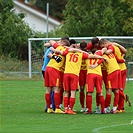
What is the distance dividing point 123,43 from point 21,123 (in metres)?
25.4

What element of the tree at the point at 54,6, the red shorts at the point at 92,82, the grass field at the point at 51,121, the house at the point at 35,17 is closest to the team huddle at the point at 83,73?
the red shorts at the point at 92,82

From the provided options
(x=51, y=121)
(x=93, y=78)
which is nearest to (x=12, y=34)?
(x=93, y=78)

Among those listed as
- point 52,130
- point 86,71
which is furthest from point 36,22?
point 52,130

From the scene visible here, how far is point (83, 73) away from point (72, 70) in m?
0.74

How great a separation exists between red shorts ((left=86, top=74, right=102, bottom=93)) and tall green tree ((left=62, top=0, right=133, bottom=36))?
1233 inches

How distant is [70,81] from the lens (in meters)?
19.9

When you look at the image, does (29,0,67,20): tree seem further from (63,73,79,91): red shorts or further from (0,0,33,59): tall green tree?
(63,73,79,91): red shorts

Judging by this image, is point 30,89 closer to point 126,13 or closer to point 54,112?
point 54,112

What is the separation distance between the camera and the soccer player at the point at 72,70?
779 inches

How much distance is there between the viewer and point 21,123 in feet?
55.9

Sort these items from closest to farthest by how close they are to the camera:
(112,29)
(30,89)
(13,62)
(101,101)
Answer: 1. (101,101)
2. (30,89)
3. (13,62)
4. (112,29)

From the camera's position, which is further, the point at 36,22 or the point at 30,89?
the point at 36,22

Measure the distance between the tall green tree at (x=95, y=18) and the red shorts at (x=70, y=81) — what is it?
3131 centimetres

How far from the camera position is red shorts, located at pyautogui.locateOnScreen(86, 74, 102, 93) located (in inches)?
777
